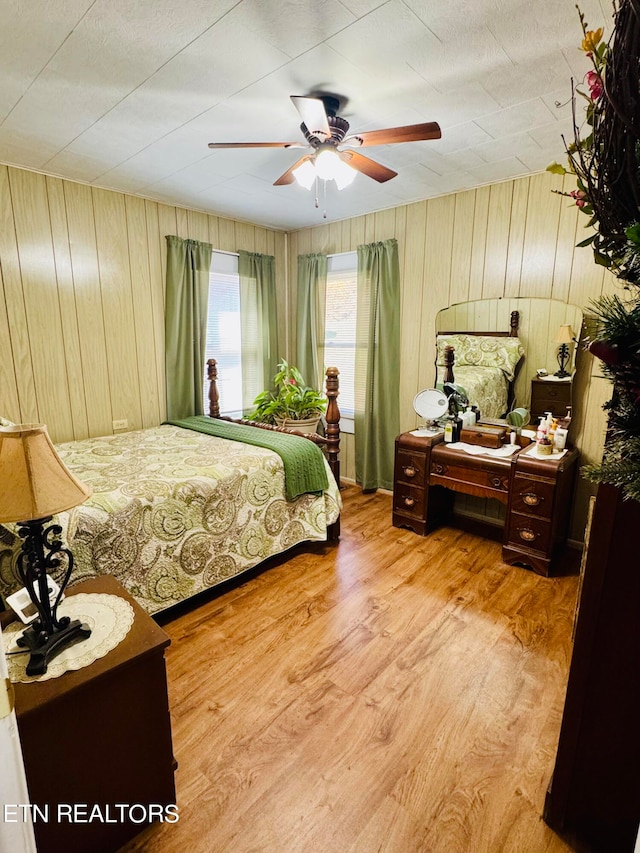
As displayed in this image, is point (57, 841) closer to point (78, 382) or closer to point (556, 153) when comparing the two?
point (78, 382)

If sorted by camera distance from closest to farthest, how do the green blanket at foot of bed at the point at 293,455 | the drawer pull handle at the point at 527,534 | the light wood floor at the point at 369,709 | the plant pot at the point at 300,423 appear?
the light wood floor at the point at 369,709, the drawer pull handle at the point at 527,534, the green blanket at foot of bed at the point at 293,455, the plant pot at the point at 300,423

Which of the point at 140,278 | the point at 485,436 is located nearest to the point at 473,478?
the point at 485,436

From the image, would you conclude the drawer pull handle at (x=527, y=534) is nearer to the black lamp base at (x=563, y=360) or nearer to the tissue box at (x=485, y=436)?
the tissue box at (x=485, y=436)

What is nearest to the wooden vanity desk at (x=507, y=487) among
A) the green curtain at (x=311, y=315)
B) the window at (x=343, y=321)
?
the window at (x=343, y=321)

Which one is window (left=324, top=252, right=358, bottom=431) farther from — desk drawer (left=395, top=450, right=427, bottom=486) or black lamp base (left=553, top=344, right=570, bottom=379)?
black lamp base (left=553, top=344, right=570, bottom=379)

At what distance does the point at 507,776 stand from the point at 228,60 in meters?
A: 2.90

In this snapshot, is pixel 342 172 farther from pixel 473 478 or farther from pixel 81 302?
pixel 81 302

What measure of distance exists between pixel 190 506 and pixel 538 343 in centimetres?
257

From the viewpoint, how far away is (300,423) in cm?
400

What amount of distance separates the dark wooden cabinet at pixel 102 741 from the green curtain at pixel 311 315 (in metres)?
3.48

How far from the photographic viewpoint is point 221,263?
13.5ft

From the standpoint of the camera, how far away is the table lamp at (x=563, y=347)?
2879mm

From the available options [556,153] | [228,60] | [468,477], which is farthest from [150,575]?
[556,153]

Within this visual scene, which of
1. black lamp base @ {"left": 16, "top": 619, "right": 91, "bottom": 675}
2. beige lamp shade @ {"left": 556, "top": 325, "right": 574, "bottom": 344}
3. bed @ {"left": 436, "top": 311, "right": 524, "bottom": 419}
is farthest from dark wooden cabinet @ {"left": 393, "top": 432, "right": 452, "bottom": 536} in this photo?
black lamp base @ {"left": 16, "top": 619, "right": 91, "bottom": 675}
